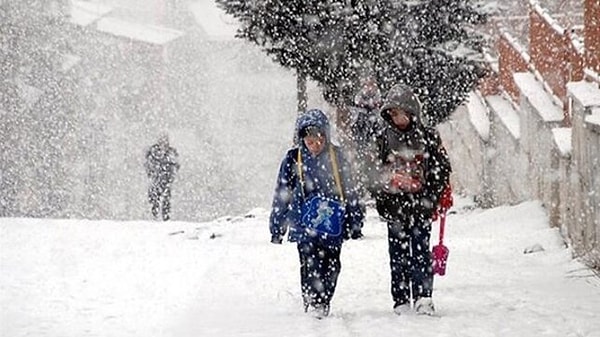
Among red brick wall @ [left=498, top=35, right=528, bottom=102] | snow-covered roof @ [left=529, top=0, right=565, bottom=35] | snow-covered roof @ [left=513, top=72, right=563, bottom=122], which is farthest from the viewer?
red brick wall @ [left=498, top=35, right=528, bottom=102]

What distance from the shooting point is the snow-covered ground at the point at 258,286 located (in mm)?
7160

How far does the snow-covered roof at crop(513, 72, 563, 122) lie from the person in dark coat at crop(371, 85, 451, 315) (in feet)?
17.4

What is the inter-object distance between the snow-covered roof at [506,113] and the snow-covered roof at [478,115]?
1.91ft

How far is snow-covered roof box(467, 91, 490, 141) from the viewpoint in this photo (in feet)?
58.1

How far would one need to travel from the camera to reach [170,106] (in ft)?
165

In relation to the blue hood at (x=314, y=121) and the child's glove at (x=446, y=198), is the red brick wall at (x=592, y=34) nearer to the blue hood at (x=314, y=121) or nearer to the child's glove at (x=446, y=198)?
the child's glove at (x=446, y=198)

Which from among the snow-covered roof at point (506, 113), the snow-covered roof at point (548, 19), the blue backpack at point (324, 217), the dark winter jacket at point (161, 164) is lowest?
the dark winter jacket at point (161, 164)

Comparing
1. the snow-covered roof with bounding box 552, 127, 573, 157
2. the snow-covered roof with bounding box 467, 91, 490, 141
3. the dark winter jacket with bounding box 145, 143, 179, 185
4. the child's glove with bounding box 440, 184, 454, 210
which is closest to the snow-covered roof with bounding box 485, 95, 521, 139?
the snow-covered roof with bounding box 467, 91, 490, 141

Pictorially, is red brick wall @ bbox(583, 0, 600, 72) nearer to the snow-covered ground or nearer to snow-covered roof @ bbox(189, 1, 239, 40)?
the snow-covered ground

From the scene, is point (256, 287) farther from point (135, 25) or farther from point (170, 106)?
point (135, 25)

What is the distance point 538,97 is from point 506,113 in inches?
118

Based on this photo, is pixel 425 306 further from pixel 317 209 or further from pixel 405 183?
pixel 317 209

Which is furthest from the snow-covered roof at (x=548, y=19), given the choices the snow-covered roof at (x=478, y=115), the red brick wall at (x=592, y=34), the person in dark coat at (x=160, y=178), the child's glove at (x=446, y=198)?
the person in dark coat at (x=160, y=178)

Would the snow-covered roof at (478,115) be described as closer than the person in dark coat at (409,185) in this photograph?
No
